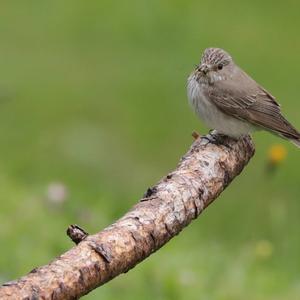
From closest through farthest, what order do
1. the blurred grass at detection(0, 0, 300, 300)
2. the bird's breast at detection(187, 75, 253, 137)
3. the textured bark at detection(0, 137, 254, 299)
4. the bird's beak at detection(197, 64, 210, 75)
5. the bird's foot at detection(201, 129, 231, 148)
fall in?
1. the textured bark at detection(0, 137, 254, 299)
2. the bird's foot at detection(201, 129, 231, 148)
3. the bird's breast at detection(187, 75, 253, 137)
4. the bird's beak at detection(197, 64, 210, 75)
5. the blurred grass at detection(0, 0, 300, 300)

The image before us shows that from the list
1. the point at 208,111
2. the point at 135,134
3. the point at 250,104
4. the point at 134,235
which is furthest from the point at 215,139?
the point at 135,134

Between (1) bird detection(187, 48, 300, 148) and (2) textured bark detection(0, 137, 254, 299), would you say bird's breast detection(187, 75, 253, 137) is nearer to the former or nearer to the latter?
(1) bird detection(187, 48, 300, 148)

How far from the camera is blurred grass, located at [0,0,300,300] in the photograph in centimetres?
895

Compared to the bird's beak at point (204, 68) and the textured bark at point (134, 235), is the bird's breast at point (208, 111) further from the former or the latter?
the textured bark at point (134, 235)

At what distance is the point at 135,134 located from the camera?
38.4 feet

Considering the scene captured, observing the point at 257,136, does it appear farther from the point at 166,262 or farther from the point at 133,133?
the point at 166,262

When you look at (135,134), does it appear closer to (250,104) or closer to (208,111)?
(250,104)

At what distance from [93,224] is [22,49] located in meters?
4.36

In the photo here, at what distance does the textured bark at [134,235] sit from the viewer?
4.96m

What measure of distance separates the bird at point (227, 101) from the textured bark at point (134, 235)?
119 centimetres

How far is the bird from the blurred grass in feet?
4.63

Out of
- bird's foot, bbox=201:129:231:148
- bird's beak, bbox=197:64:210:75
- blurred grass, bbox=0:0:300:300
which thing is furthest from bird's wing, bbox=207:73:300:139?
blurred grass, bbox=0:0:300:300

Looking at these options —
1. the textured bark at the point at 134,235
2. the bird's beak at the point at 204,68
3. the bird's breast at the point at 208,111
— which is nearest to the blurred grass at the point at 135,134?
the bird's breast at the point at 208,111

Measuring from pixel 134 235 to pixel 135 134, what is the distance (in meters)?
6.35
